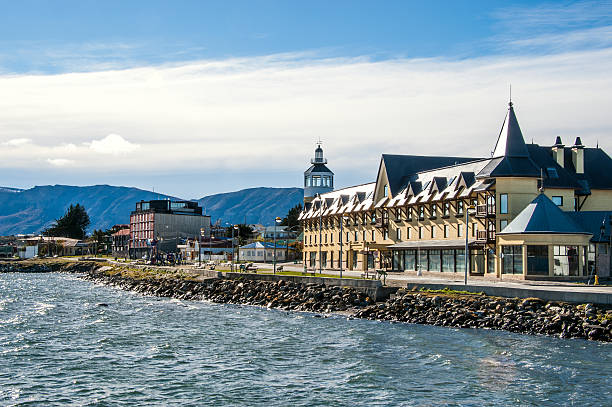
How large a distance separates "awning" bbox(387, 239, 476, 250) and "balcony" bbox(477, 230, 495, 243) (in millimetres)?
1207

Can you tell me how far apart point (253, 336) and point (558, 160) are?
156 ft

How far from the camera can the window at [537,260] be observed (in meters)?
60.8

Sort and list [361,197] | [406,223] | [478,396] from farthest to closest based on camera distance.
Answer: [361,197] < [406,223] < [478,396]

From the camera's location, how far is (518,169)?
69.5 meters

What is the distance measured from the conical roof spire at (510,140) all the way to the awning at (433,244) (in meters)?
9.64

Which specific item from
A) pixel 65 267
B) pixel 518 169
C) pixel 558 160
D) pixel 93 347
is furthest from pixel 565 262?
pixel 65 267

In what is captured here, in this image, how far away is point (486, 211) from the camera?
70.4 meters

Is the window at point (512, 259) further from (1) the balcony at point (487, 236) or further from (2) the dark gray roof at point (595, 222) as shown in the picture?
(2) the dark gray roof at point (595, 222)

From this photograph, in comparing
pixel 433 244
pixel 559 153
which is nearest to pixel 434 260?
pixel 433 244

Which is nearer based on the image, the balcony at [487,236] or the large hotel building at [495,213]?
the large hotel building at [495,213]

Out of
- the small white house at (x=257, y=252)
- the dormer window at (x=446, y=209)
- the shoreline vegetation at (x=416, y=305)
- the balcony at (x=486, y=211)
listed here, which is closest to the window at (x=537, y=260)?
the balcony at (x=486, y=211)

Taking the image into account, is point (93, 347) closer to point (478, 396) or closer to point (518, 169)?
point (478, 396)

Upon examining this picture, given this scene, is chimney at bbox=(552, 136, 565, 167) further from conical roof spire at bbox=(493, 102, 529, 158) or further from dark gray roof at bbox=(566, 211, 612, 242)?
dark gray roof at bbox=(566, 211, 612, 242)

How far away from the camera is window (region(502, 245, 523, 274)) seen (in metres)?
62.6
